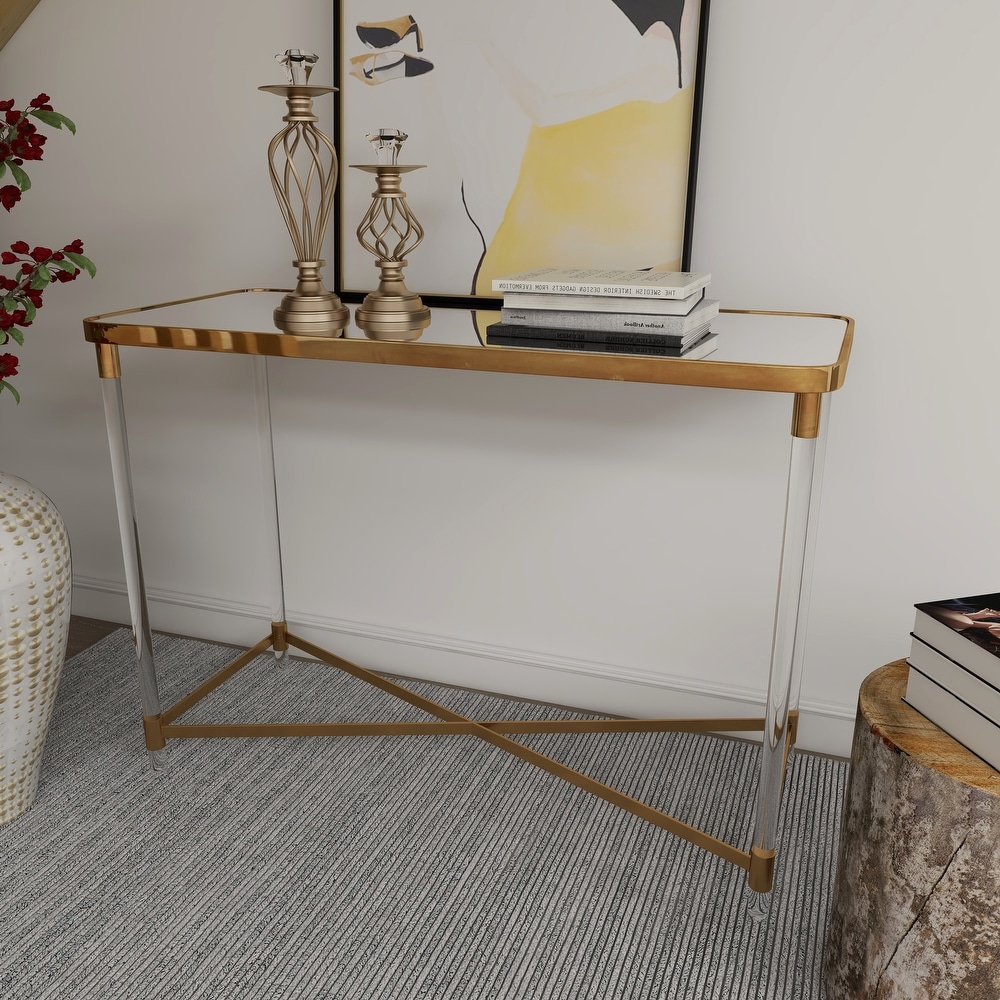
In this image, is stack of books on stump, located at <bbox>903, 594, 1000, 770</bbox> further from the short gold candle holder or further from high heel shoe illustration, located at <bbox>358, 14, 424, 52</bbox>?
high heel shoe illustration, located at <bbox>358, 14, 424, 52</bbox>

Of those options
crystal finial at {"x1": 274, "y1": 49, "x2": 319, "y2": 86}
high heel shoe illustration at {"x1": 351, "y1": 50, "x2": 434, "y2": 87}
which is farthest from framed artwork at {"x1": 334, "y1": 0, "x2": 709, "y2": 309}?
crystal finial at {"x1": 274, "y1": 49, "x2": 319, "y2": 86}

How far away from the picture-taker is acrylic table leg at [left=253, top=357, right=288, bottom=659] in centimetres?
204

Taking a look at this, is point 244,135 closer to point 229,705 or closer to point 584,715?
point 229,705

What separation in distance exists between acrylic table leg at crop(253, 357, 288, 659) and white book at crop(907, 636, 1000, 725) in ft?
4.60

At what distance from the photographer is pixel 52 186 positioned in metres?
2.14

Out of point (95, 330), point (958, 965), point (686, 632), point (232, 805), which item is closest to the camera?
point (958, 965)

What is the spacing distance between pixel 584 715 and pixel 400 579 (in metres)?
0.51

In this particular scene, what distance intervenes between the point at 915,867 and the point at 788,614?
351 millimetres

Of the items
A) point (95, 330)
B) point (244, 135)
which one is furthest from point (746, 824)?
point (244, 135)

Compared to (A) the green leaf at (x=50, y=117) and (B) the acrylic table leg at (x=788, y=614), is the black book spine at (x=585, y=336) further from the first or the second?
(A) the green leaf at (x=50, y=117)

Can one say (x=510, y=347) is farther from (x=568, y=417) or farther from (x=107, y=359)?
(x=107, y=359)

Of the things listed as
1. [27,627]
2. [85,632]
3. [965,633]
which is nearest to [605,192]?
[965,633]

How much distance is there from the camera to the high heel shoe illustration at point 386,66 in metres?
1.72

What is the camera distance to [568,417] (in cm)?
185
